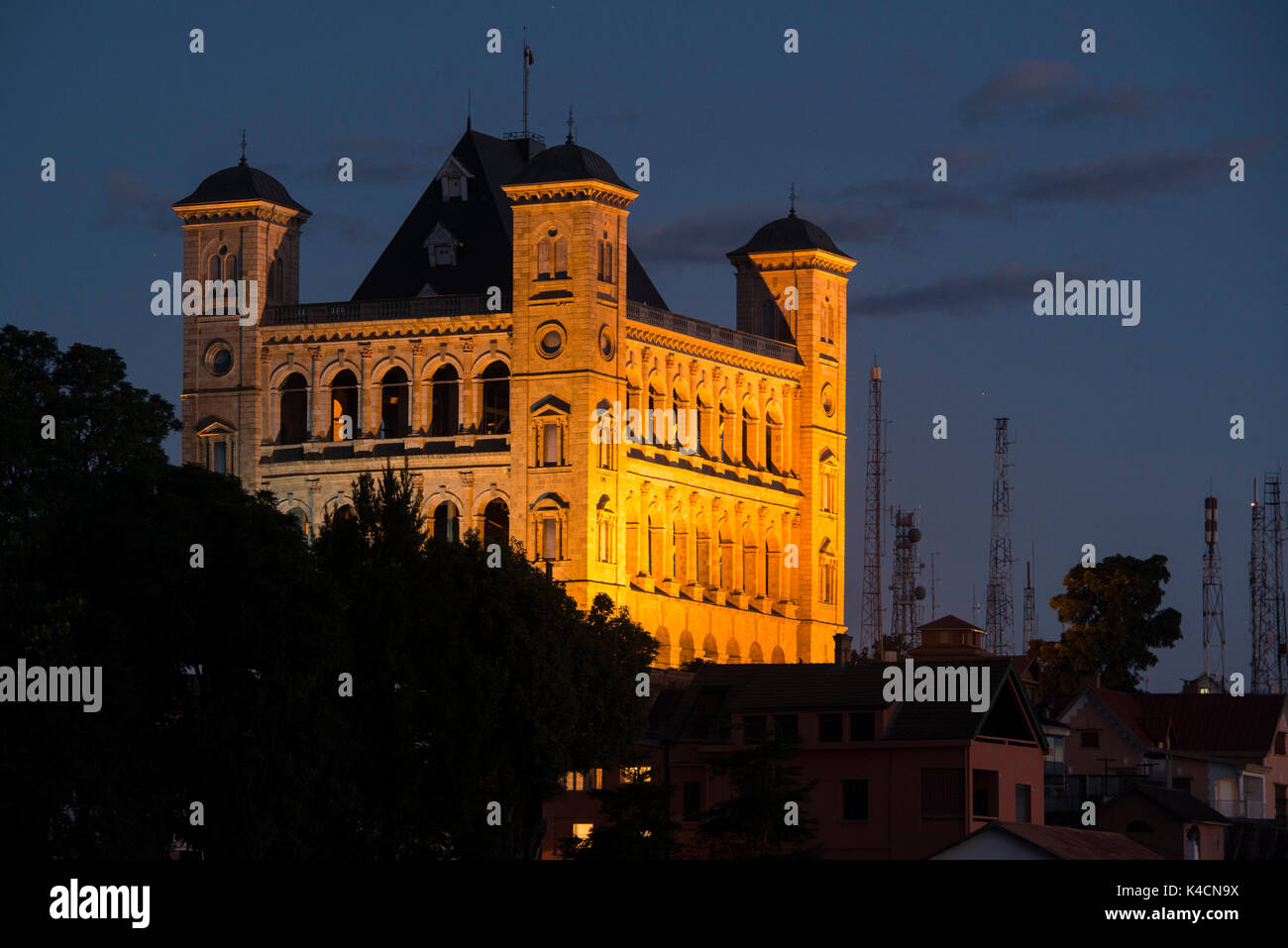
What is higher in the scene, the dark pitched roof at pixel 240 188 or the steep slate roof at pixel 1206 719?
the dark pitched roof at pixel 240 188

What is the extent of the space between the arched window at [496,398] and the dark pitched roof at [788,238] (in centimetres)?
2218

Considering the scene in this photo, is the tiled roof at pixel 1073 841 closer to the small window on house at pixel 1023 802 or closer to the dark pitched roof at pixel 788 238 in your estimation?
the small window on house at pixel 1023 802

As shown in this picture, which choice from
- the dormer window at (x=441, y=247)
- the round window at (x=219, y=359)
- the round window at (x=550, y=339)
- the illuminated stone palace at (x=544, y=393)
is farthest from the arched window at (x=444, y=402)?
the round window at (x=219, y=359)

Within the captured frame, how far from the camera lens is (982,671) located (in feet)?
402

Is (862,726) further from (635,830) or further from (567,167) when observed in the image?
(567,167)

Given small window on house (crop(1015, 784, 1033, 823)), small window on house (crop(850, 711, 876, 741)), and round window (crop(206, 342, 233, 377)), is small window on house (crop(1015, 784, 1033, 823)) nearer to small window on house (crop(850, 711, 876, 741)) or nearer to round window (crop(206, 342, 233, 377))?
small window on house (crop(850, 711, 876, 741))

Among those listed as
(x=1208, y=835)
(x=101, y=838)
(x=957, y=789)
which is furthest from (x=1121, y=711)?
(x=101, y=838)

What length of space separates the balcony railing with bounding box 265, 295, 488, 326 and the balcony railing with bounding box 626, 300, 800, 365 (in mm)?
8158

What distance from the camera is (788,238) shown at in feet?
607

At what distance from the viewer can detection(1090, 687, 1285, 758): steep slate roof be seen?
5896 inches

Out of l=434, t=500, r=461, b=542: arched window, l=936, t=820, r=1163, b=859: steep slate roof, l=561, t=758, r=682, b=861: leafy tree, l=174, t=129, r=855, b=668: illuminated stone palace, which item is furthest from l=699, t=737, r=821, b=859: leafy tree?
l=434, t=500, r=461, b=542: arched window

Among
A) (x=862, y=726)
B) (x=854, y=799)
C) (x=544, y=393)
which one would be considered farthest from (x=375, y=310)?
(x=854, y=799)

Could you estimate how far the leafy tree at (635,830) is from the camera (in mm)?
102812
